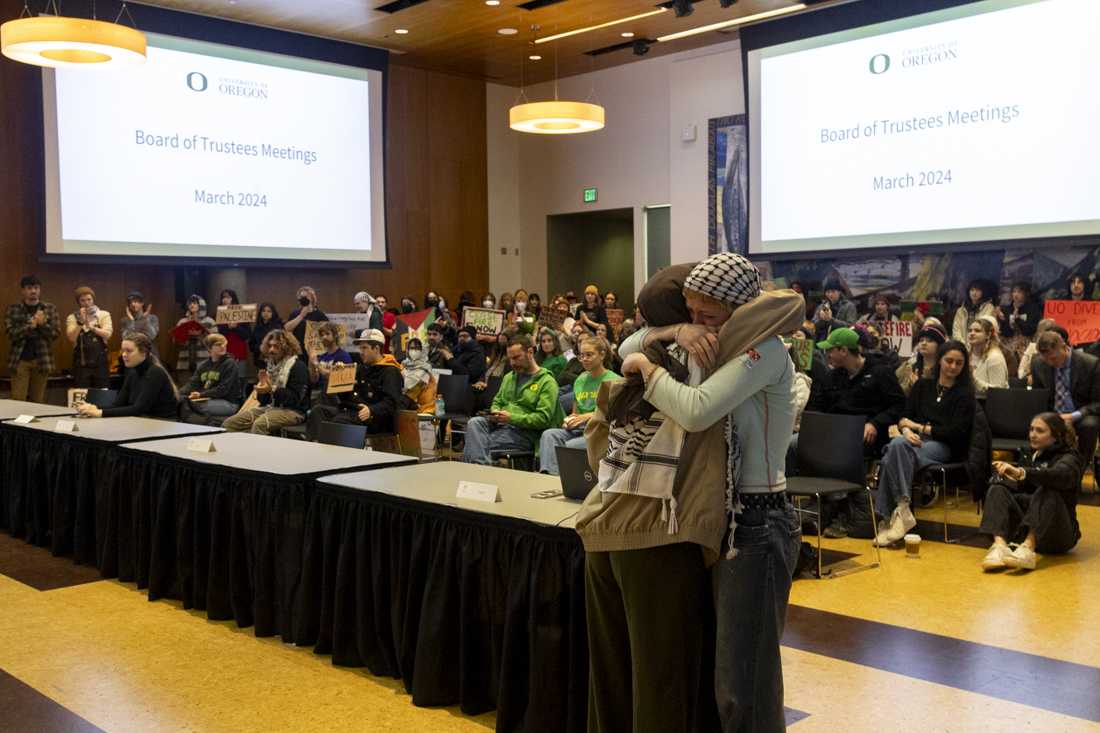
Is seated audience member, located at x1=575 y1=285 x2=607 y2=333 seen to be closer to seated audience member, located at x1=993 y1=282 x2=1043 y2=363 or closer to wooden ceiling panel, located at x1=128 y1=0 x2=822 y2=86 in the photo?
wooden ceiling panel, located at x1=128 y1=0 x2=822 y2=86

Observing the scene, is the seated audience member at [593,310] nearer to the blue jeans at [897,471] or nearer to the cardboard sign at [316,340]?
the cardboard sign at [316,340]

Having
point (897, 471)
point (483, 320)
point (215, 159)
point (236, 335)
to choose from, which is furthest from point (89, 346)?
point (897, 471)

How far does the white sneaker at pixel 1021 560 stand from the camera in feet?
16.7

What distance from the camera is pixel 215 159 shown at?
1175cm

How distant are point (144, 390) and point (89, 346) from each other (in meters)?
4.01

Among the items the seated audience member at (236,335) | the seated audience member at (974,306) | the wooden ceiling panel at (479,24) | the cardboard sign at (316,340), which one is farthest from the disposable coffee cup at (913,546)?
the seated audience member at (236,335)

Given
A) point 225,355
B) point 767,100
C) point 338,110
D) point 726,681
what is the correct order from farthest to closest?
point 338,110, point 767,100, point 225,355, point 726,681

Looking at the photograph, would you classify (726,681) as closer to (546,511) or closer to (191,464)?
(546,511)

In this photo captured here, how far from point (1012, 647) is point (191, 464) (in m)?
3.46

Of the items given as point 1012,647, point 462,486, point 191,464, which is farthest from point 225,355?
point 1012,647

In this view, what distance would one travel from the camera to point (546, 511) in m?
3.23

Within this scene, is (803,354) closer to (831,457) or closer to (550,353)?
(831,457)

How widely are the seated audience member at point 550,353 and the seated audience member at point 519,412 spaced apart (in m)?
1.02

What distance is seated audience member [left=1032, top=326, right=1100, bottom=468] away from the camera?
664 centimetres
